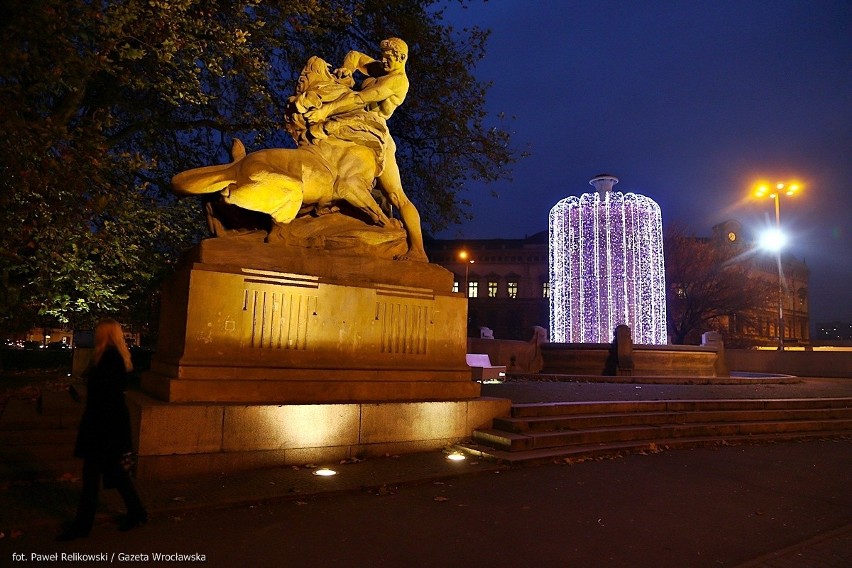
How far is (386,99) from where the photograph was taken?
8023 millimetres

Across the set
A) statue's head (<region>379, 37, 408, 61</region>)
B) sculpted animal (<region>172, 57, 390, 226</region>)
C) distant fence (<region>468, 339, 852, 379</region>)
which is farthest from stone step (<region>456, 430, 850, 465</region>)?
distant fence (<region>468, 339, 852, 379</region>)

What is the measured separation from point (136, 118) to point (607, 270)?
713 inches

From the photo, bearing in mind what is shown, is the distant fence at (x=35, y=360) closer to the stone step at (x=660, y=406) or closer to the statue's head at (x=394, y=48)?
the statue's head at (x=394, y=48)

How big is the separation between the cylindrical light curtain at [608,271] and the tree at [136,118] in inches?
397

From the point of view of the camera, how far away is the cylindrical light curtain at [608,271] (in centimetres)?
2322

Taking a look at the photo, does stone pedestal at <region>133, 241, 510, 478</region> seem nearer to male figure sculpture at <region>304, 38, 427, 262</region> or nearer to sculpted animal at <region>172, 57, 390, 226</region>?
sculpted animal at <region>172, 57, 390, 226</region>

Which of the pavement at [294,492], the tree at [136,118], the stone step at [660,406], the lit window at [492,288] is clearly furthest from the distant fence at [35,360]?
the lit window at [492,288]

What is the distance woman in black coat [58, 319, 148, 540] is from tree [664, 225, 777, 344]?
38.4 meters

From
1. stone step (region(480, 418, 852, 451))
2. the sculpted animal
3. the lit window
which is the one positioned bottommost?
stone step (region(480, 418, 852, 451))

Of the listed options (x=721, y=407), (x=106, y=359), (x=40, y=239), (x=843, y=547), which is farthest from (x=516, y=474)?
(x=40, y=239)

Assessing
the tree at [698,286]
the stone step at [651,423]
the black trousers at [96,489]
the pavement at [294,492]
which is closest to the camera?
the black trousers at [96,489]

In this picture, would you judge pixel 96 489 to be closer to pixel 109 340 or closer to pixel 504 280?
pixel 109 340

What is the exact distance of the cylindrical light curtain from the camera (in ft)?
76.2

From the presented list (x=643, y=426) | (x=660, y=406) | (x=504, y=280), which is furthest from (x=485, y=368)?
(x=504, y=280)
